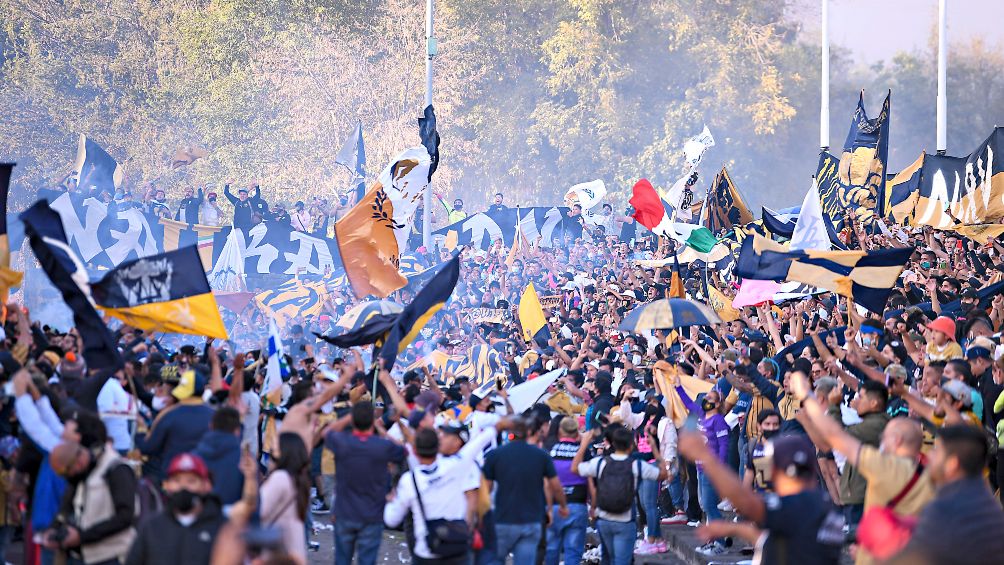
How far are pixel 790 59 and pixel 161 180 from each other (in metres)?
27.9

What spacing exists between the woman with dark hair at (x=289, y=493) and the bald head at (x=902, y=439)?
10.9 ft

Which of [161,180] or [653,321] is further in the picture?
[161,180]

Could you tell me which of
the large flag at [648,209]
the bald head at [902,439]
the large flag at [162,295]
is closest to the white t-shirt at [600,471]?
the large flag at [162,295]

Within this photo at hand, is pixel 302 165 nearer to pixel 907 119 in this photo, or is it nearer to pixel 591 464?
pixel 907 119

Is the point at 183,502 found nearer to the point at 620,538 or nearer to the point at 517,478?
the point at 517,478

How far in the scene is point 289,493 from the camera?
27.6 ft

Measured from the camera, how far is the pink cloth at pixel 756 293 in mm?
18078

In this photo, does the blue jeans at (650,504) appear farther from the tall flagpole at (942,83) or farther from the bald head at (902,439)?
the tall flagpole at (942,83)

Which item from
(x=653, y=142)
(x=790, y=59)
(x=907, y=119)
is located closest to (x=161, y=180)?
(x=653, y=142)

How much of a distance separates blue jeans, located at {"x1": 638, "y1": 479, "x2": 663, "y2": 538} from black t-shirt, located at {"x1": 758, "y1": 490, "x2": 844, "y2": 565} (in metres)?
6.45

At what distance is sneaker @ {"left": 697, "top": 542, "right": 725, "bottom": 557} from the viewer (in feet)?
44.9

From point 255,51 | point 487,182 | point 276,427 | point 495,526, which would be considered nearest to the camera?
point 495,526

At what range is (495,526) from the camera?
1049 cm

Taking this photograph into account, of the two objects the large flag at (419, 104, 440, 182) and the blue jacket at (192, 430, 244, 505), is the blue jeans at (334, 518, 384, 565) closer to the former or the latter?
the blue jacket at (192, 430, 244, 505)
